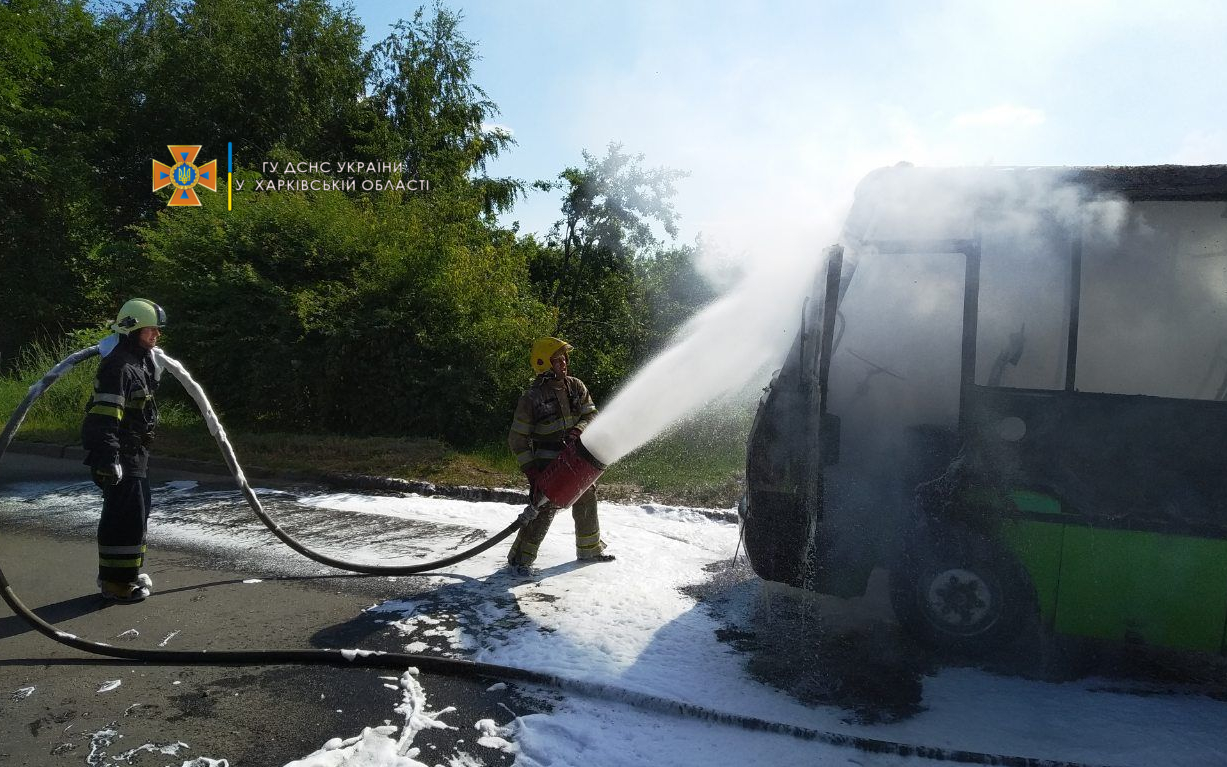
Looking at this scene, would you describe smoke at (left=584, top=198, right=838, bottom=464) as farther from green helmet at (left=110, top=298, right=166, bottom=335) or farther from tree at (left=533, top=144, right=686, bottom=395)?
tree at (left=533, top=144, right=686, bottom=395)

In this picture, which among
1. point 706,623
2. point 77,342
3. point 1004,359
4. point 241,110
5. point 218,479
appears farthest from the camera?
point 241,110

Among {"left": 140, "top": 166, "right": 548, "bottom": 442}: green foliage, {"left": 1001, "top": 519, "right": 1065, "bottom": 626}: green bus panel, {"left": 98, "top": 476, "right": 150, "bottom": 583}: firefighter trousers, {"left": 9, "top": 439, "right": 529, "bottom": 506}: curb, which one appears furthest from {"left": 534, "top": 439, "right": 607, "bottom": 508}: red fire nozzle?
{"left": 140, "top": 166, "right": 548, "bottom": 442}: green foliage

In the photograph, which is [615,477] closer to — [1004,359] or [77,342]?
[1004,359]

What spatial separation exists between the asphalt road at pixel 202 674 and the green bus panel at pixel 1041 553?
8.49ft

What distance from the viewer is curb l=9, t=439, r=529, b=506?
8383 millimetres

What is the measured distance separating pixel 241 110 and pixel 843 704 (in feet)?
74.1

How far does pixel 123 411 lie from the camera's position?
5.04m

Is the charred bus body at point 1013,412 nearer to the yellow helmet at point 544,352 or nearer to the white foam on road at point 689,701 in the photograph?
the white foam on road at point 689,701

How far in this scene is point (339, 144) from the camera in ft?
71.0

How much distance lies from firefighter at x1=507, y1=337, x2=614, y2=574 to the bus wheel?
95.2 inches

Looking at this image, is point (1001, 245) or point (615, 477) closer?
point (1001, 245)

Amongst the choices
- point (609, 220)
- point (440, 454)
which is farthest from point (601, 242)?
point (440, 454)

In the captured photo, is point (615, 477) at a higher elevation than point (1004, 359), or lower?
lower

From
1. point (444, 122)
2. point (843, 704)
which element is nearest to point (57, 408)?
point (444, 122)
